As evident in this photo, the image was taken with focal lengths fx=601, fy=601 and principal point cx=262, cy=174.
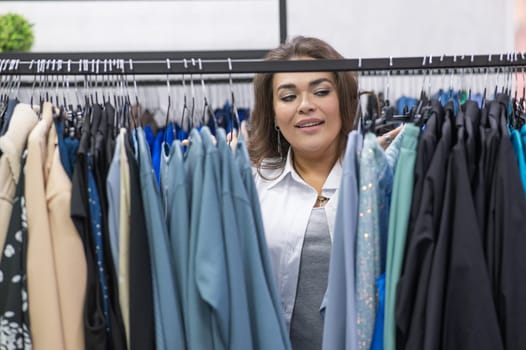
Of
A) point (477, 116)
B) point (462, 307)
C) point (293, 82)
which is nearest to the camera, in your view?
point (462, 307)

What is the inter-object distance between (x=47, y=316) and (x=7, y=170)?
0.95ft

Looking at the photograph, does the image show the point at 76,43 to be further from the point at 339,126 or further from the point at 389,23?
the point at 339,126

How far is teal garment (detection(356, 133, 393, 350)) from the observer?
45.6 inches

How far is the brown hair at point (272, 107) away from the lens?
1622mm

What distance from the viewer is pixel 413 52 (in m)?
3.12

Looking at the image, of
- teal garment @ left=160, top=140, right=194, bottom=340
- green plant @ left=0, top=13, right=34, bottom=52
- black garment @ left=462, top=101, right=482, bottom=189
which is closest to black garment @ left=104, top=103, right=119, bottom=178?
teal garment @ left=160, top=140, right=194, bottom=340

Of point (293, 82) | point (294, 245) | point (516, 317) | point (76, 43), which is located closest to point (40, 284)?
point (294, 245)

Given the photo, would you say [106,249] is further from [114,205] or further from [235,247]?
[235,247]

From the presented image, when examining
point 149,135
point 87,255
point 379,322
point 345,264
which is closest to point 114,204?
point 87,255

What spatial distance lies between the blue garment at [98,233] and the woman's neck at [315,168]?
65 cm

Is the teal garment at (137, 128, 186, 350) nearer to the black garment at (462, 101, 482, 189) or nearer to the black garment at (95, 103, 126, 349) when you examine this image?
the black garment at (95, 103, 126, 349)

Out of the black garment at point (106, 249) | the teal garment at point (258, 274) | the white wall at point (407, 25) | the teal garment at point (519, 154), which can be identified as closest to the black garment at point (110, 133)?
the black garment at point (106, 249)

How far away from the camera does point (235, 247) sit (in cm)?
115

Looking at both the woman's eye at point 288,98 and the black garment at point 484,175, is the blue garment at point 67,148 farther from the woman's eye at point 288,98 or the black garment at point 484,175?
the black garment at point 484,175
